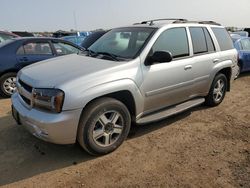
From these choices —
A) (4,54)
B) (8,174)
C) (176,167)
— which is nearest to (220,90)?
(176,167)

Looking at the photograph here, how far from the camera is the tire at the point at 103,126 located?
371 cm

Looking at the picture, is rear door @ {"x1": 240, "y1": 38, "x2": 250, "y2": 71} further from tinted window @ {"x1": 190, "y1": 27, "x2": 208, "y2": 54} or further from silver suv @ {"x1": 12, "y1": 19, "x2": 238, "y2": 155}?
tinted window @ {"x1": 190, "y1": 27, "x2": 208, "y2": 54}

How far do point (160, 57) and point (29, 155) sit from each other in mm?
2376

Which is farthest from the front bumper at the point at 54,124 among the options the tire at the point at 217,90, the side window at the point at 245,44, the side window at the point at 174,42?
the side window at the point at 245,44

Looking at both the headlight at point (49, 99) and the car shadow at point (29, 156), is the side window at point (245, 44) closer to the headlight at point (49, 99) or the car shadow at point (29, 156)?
the car shadow at point (29, 156)

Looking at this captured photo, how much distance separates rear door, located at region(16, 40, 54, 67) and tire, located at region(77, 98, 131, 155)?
3917 mm

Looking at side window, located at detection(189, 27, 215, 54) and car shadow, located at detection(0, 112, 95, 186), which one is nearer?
car shadow, located at detection(0, 112, 95, 186)

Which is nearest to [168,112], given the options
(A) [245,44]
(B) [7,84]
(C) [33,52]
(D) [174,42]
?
(D) [174,42]

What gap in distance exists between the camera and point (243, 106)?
6.39 m

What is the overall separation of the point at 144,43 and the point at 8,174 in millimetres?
2686

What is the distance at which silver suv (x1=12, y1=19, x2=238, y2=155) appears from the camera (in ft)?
11.7

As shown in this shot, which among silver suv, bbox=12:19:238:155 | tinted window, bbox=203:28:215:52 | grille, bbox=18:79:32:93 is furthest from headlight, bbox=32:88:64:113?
tinted window, bbox=203:28:215:52

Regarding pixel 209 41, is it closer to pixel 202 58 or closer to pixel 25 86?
pixel 202 58

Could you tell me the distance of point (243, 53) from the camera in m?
9.71
